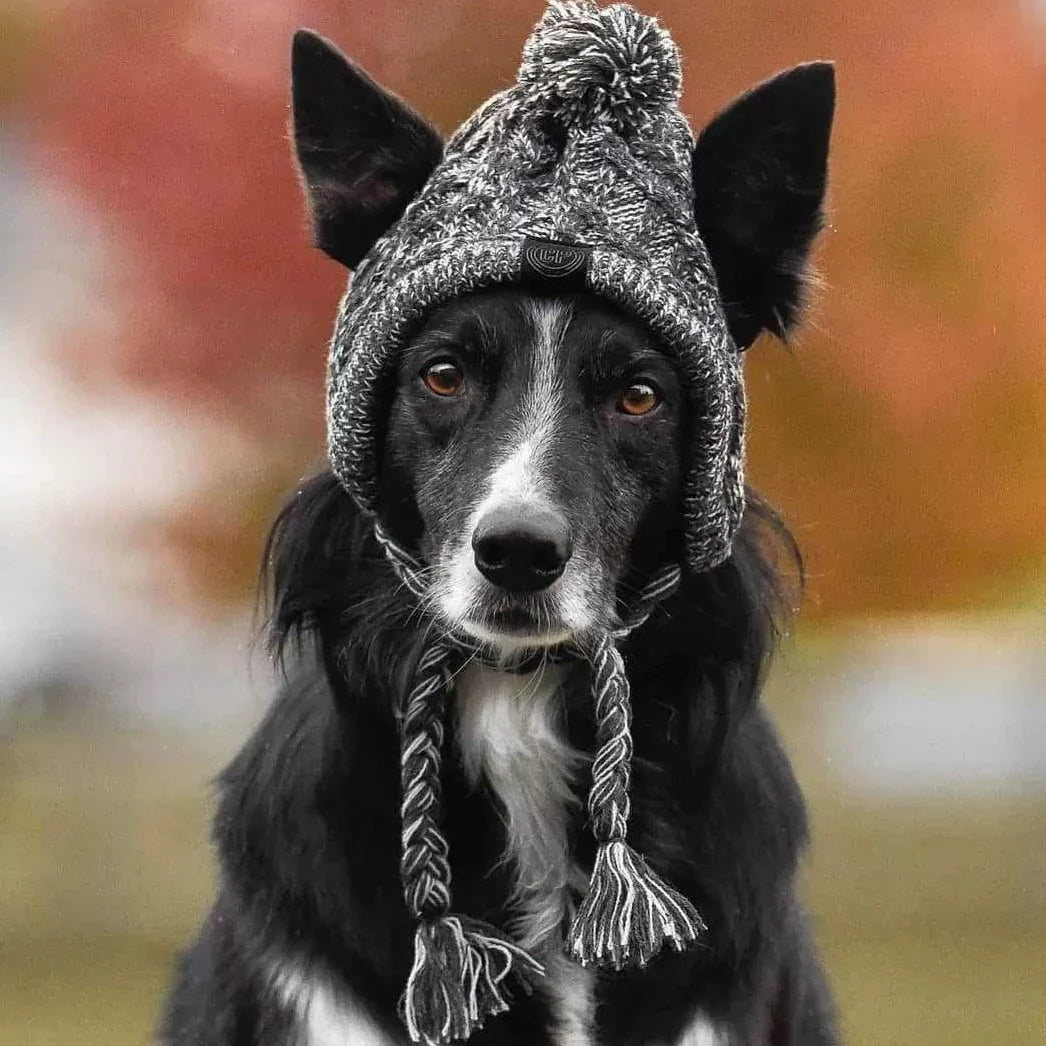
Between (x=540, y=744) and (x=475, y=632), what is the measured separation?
204 mm

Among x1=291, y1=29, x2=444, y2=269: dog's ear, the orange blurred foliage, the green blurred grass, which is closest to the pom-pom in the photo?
x1=291, y1=29, x2=444, y2=269: dog's ear

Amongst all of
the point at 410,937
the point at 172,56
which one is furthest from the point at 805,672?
the point at 172,56

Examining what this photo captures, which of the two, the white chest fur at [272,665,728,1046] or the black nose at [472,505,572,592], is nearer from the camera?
the black nose at [472,505,572,592]

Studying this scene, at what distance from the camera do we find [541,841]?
1.57m

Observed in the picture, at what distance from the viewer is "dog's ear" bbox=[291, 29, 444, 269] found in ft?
4.85

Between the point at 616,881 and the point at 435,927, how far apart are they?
0.22 m

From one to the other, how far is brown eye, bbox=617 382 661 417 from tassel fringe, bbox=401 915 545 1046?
62cm

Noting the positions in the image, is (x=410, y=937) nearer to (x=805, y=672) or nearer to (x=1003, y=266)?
(x=805, y=672)

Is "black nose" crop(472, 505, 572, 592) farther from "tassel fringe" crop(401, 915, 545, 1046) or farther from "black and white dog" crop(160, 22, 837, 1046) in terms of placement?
"tassel fringe" crop(401, 915, 545, 1046)

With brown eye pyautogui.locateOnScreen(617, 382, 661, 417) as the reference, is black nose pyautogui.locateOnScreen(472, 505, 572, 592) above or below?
below

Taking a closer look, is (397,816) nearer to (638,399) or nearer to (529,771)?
(529,771)

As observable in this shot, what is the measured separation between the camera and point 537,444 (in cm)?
140

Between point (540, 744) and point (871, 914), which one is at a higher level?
point (540, 744)

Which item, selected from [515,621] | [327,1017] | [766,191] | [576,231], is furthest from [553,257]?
[327,1017]
